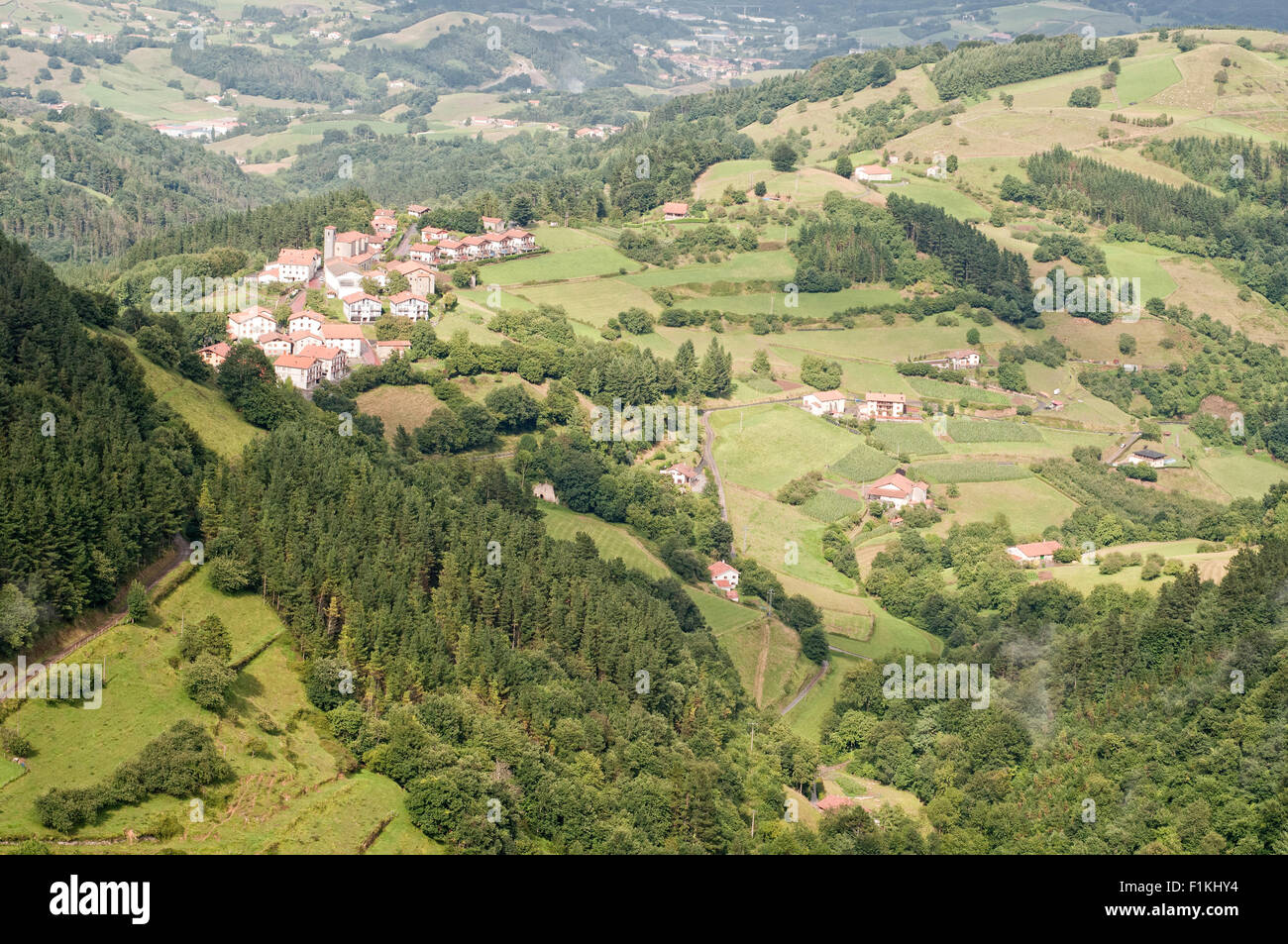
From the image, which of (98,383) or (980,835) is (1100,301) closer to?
(980,835)

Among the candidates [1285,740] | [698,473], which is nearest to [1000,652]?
[1285,740]

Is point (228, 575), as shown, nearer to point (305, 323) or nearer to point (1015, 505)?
point (305, 323)

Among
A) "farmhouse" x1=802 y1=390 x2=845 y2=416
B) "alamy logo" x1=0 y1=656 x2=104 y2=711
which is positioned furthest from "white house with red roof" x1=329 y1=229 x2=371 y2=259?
"alamy logo" x1=0 y1=656 x2=104 y2=711

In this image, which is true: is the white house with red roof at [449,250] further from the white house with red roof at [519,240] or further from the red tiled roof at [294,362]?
the red tiled roof at [294,362]

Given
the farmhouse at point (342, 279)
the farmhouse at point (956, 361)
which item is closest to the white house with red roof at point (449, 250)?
the farmhouse at point (342, 279)

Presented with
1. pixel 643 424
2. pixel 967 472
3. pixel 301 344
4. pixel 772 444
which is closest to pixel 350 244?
pixel 301 344
